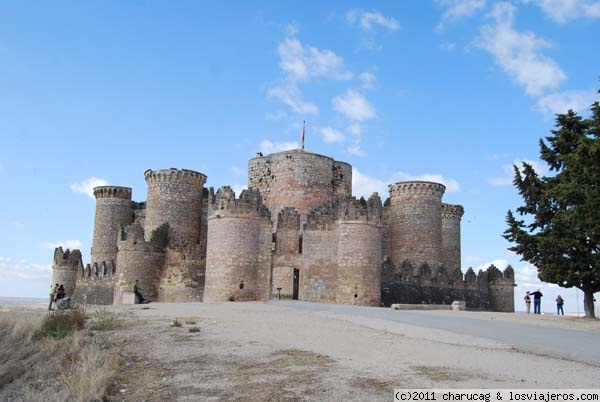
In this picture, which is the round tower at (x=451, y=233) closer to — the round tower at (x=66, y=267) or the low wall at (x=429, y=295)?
the low wall at (x=429, y=295)

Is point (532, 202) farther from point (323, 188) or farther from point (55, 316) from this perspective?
point (55, 316)

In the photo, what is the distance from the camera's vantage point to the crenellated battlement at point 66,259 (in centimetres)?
4472

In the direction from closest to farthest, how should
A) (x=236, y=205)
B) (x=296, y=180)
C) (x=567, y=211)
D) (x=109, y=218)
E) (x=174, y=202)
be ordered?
1. (x=567, y=211)
2. (x=236, y=205)
3. (x=296, y=180)
4. (x=174, y=202)
5. (x=109, y=218)

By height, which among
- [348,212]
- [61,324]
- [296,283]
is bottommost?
[61,324]

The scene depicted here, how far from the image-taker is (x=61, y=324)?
1532 cm

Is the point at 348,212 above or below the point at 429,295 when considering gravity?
above

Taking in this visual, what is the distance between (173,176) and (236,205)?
11001 millimetres

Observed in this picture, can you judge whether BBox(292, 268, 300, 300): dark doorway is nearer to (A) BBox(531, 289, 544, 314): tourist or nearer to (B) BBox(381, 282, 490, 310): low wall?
(B) BBox(381, 282, 490, 310): low wall

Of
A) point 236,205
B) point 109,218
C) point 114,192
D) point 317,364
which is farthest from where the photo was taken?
point 114,192

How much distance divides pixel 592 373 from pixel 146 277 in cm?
2775

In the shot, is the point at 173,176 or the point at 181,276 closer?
the point at 181,276

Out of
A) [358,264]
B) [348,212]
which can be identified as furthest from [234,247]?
[358,264]

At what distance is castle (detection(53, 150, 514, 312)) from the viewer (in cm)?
2758

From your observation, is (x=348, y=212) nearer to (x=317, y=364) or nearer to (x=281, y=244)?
(x=281, y=244)
